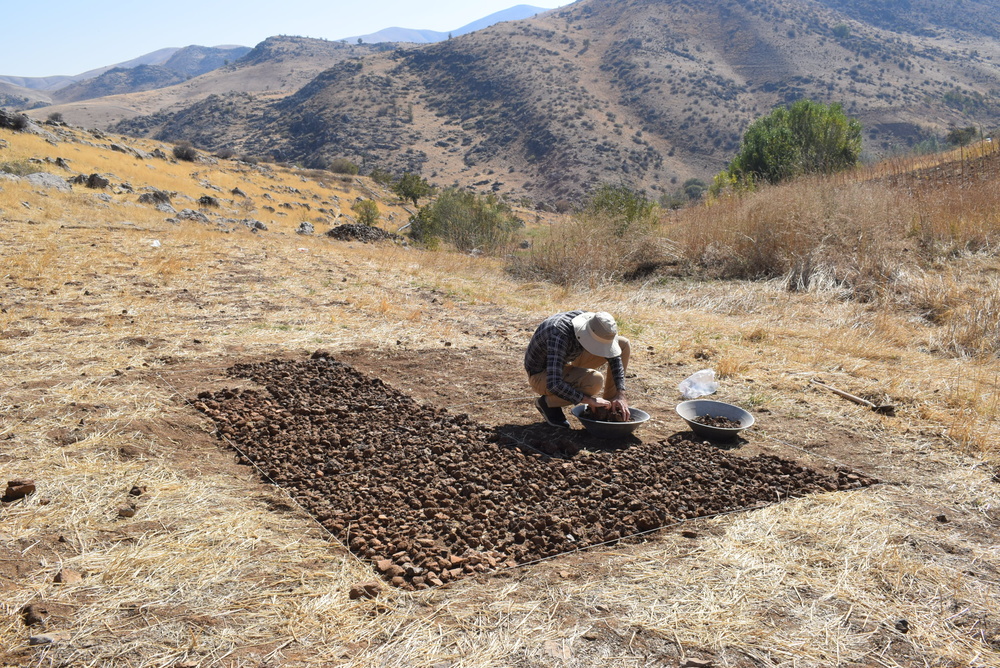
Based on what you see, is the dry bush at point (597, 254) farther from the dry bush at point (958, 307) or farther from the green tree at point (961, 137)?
the green tree at point (961, 137)

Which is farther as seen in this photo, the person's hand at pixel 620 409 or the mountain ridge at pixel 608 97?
the mountain ridge at pixel 608 97

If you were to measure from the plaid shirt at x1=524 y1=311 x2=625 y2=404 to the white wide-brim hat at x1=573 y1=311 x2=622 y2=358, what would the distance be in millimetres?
96

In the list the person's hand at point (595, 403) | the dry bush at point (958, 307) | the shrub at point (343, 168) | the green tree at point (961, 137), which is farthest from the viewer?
the shrub at point (343, 168)

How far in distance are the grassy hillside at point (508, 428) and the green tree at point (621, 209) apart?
271cm

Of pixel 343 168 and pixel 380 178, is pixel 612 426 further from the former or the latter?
pixel 343 168

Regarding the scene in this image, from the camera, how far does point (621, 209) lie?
14.0 m

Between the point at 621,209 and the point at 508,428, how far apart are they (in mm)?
10255

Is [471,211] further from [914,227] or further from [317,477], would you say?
[317,477]

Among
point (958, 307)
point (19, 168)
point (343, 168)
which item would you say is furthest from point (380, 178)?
point (958, 307)

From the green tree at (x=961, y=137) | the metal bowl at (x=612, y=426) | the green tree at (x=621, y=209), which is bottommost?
the metal bowl at (x=612, y=426)

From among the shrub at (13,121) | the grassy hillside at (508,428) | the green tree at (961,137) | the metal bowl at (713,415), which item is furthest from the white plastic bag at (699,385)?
the shrub at (13,121)

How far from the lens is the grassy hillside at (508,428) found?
2.44m

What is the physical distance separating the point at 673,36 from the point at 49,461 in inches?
3468

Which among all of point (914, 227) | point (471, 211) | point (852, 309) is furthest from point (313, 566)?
point (471, 211)
